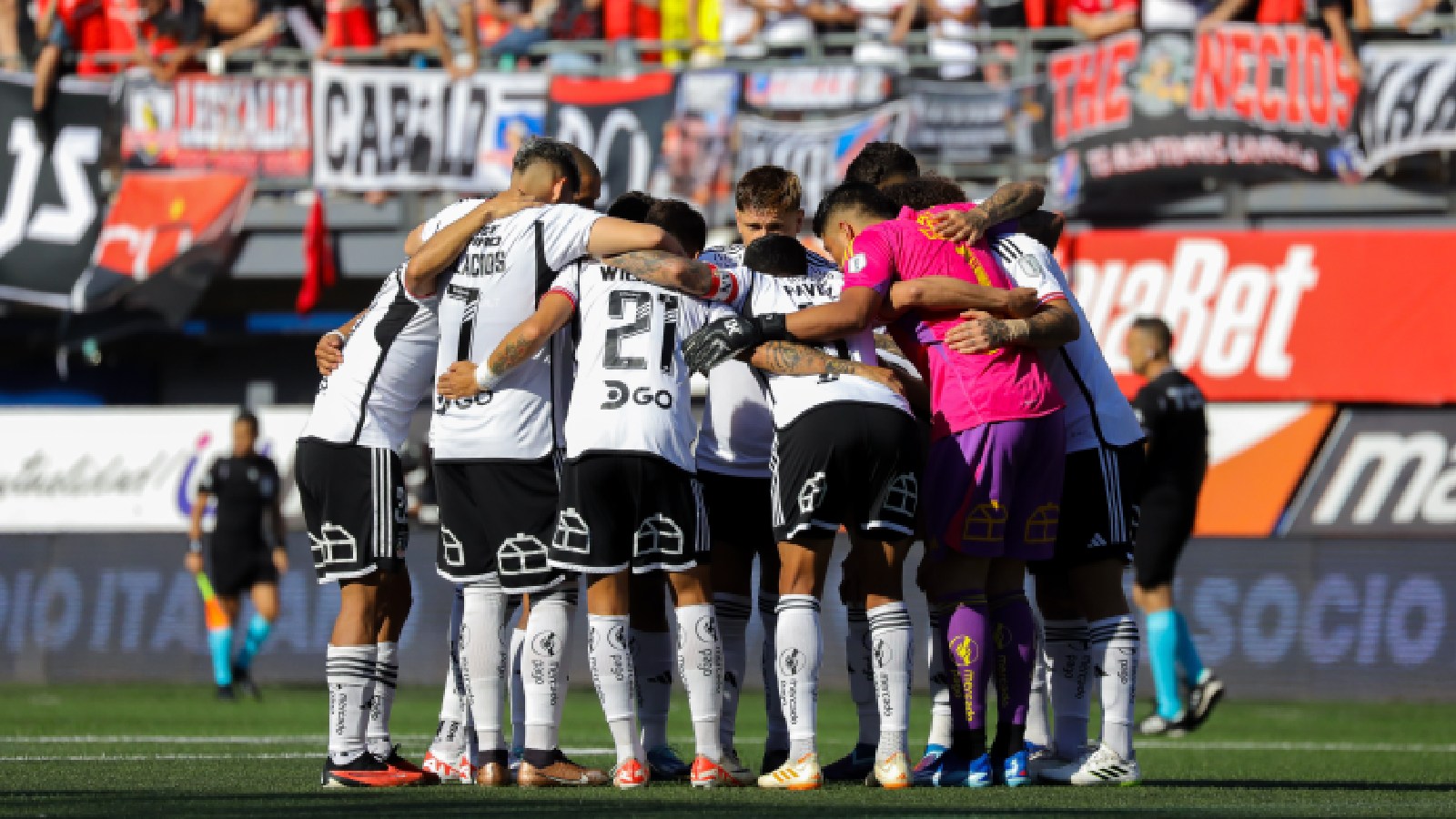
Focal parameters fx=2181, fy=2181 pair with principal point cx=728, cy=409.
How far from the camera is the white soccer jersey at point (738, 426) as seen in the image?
28.7 ft

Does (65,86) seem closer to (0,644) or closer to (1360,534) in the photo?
(0,644)

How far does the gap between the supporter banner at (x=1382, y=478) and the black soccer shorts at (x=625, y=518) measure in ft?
34.6

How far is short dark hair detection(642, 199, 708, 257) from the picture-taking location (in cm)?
892

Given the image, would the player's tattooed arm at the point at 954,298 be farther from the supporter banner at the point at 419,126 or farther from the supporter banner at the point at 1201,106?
the supporter banner at the point at 419,126

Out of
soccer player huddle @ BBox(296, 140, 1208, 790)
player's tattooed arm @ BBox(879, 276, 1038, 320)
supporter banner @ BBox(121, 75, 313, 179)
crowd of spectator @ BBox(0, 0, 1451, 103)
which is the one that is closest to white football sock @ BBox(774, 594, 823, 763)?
soccer player huddle @ BBox(296, 140, 1208, 790)

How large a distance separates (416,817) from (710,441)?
2.42 meters

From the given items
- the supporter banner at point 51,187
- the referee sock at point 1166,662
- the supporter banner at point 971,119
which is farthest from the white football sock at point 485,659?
the supporter banner at point 51,187

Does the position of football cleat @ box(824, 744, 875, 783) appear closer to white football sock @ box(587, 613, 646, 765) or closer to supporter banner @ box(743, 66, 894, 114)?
white football sock @ box(587, 613, 646, 765)

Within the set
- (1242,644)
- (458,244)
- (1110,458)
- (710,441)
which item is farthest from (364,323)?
(1242,644)

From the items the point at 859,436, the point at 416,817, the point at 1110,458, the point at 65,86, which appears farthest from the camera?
the point at 65,86

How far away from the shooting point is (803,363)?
312 inches

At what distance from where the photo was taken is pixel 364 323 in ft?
28.3

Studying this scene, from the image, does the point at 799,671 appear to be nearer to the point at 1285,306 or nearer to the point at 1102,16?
the point at 1285,306

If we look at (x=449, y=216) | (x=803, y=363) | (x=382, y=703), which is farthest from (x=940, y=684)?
(x=449, y=216)
